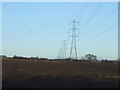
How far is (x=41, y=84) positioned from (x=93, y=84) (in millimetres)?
4283

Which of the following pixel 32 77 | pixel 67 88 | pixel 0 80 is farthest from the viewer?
pixel 32 77

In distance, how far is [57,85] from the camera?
1072 inches

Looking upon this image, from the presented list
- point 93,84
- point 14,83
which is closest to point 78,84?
point 93,84

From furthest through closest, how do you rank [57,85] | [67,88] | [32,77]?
[32,77] → [57,85] → [67,88]

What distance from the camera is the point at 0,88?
23.7 metres

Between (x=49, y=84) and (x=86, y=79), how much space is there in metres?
5.49

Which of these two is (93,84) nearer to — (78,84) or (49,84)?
(78,84)

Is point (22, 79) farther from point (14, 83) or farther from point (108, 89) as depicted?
point (108, 89)

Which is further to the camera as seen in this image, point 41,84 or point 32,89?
point 41,84

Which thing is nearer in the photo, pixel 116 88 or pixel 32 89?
pixel 32 89

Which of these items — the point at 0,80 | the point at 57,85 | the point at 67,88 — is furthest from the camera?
the point at 0,80

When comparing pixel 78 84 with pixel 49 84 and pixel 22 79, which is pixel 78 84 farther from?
pixel 22 79

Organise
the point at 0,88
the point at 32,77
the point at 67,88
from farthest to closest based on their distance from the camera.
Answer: the point at 32,77, the point at 67,88, the point at 0,88

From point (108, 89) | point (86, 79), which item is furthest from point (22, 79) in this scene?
point (108, 89)
